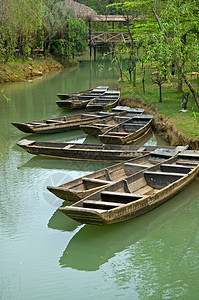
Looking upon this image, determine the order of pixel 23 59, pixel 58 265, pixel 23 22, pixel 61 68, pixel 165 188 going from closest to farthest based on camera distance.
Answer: pixel 58 265, pixel 165 188, pixel 23 22, pixel 23 59, pixel 61 68

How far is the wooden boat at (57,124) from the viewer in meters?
14.8

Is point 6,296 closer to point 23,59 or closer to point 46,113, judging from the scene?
point 46,113

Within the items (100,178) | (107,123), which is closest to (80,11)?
(107,123)

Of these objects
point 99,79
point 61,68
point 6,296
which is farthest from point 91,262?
point 61,68

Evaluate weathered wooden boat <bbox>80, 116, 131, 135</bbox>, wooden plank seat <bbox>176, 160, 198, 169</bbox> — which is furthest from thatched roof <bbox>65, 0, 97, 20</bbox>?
Result: wooden plank seat <bbox>176, 160, 198, 169</bbox>

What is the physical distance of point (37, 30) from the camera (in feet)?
110

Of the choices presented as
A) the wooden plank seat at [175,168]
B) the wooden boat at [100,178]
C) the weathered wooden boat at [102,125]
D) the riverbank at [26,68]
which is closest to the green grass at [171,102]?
the wooden plank seat at [175,168]

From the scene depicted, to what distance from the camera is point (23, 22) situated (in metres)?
29.9

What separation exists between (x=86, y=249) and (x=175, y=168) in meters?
3.35

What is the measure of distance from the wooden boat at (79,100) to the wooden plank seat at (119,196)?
34.8ft

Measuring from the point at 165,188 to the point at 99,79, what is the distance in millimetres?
21481

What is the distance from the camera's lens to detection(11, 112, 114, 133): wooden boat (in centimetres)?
1476

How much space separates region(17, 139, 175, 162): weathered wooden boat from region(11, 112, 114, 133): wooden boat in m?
1.96

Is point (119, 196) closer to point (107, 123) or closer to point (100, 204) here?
Answer: point (100, 204)
